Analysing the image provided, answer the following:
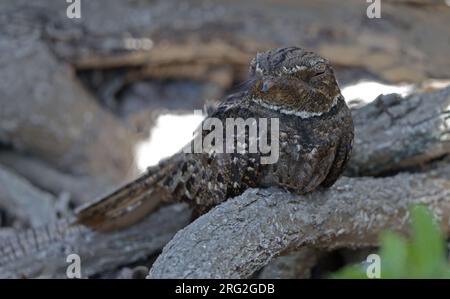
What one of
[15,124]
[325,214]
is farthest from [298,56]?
[15,124]

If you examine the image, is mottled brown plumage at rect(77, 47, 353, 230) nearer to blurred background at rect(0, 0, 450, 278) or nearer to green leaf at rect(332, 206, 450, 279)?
green leaf at rect(332, 206, 450, 279)

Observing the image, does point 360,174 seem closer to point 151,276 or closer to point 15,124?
point 151,276

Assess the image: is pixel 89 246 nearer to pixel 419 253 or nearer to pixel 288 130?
pixel 288 130

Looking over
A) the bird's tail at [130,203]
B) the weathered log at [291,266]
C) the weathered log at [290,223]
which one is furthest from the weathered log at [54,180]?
the weathered log at [290,223]

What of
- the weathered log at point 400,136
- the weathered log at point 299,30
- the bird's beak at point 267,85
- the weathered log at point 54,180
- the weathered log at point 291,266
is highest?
the weathered log at point 299,30

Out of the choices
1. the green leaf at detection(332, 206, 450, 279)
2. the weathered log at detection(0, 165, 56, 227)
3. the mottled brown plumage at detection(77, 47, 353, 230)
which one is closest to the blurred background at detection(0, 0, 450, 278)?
the weathered log at detection(0, 165, 56, 227)

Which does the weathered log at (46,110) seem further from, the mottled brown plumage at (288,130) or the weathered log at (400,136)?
the mottled brown plumage at (288,130)
